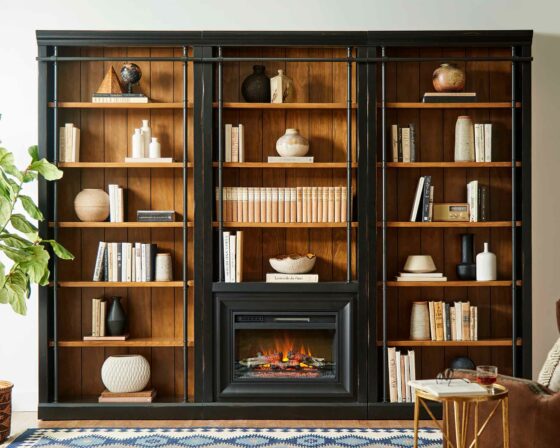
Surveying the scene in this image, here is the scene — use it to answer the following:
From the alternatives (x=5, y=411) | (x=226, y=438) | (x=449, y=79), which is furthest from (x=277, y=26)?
(x=5, y=411)

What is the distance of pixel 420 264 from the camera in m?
4.62

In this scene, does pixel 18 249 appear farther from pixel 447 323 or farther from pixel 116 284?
pixel 447 323

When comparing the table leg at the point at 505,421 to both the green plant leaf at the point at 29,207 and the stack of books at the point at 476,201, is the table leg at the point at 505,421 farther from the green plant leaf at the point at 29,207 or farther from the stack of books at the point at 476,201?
the green plant leaf at the point at 29,207

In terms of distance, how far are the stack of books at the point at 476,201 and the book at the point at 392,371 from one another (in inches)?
38.3

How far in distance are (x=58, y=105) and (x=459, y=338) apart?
2.91 metres

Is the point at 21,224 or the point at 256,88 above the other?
the point at 256,88

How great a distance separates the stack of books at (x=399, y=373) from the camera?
4586mm

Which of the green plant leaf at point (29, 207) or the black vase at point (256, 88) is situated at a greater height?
the black vase at point (256, 88)

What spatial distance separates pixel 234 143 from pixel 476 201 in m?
1.57

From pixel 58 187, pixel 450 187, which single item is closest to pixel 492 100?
pixel 450 187

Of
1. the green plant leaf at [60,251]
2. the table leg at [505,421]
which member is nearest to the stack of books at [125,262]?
the green plant leaf at [60,251]

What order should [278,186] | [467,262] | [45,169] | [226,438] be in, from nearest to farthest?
[226,438] → [45,169] → [467,262] → [278,186]

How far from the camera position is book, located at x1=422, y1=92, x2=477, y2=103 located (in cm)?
464

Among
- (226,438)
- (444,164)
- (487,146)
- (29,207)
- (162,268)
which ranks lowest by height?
(226,438)
